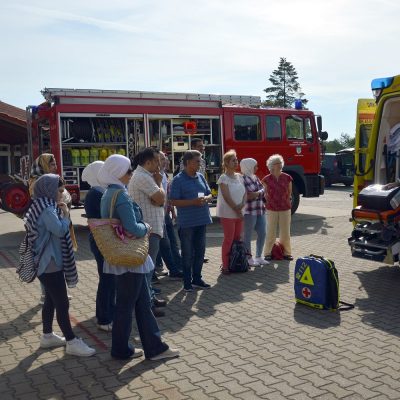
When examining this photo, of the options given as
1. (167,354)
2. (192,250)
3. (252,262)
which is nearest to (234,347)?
(167,354)

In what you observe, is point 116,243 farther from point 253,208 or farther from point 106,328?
point 253,208

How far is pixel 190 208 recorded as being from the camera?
6.23 metres

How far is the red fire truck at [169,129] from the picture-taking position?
1070 centimetres

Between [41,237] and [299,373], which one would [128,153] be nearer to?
[41,237]

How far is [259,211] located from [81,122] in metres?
5.03

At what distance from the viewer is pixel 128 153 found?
11.4 m

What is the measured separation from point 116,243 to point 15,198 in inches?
283

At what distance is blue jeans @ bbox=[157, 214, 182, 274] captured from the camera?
690 cm

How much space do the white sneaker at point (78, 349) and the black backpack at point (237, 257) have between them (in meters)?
3.13

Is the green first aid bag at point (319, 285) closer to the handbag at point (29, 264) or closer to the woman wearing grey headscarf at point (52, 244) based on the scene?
the woman wearing grey headscarf at point (52, 244)

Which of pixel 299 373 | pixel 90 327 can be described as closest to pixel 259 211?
pixel 90 327

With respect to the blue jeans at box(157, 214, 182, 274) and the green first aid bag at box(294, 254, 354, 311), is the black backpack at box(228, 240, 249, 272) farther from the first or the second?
the green first aid bag at box(294, 254, 354, 311)

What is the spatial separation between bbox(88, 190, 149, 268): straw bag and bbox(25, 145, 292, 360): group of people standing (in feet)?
0.26

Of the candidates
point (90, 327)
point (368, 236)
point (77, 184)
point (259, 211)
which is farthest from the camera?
point (77, 184)
